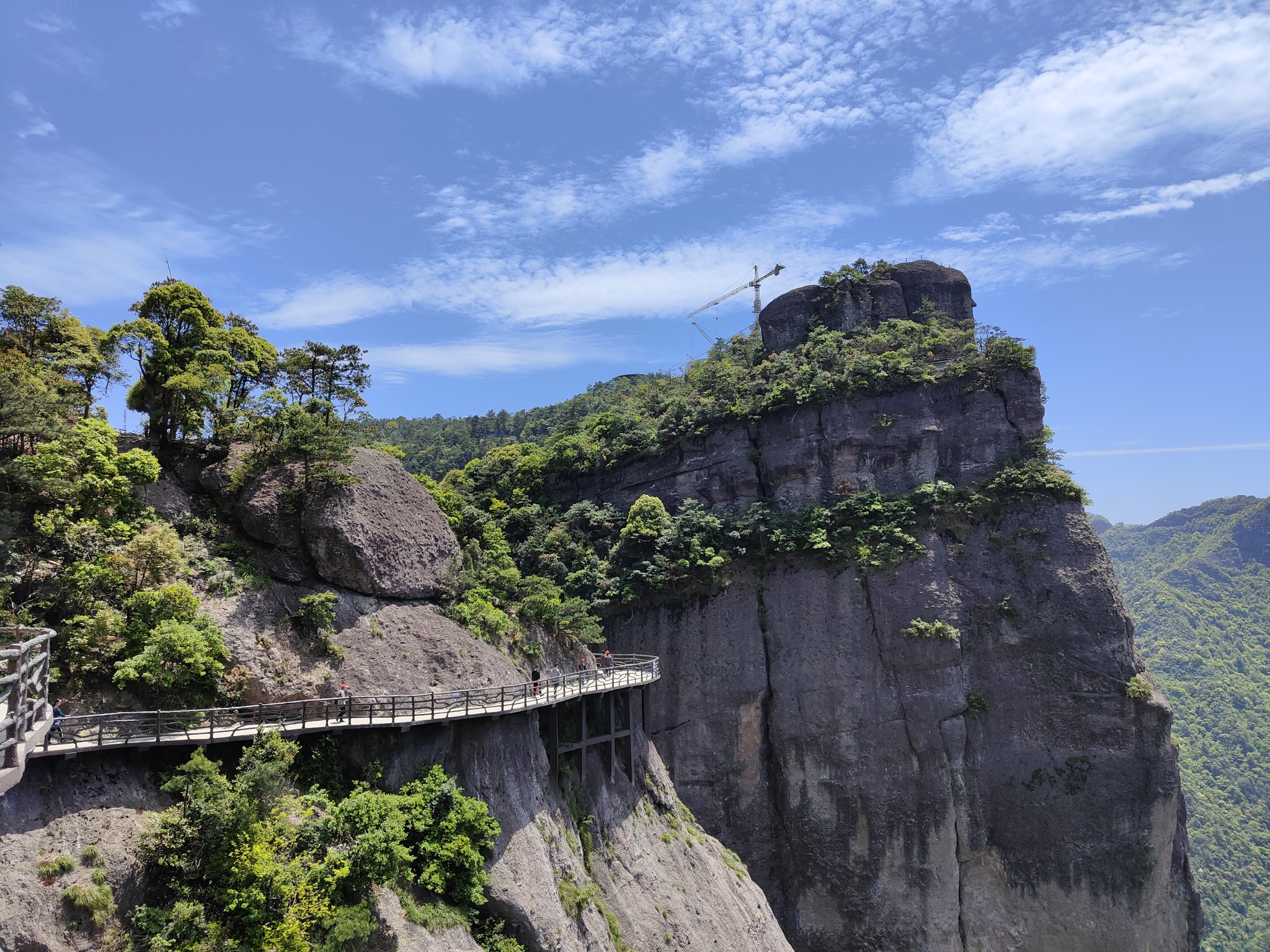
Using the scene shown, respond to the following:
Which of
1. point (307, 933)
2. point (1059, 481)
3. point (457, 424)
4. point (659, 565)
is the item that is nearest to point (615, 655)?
point (659, 565)

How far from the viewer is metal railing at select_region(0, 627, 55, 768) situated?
10922 mm

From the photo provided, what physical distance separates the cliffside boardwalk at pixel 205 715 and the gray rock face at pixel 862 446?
22.9 metres

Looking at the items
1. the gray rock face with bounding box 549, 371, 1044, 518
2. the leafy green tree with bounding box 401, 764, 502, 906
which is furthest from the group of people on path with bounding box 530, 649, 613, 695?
the gray rock face with bounding box 549, 371, 1044, 518

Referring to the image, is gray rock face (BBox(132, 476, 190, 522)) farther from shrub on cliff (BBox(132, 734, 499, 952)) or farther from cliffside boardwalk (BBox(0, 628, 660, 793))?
shrub on cliff (BBox(132, 734, 499, 952))

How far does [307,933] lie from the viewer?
691 inches

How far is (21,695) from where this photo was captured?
459 inches

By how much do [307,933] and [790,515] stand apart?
35.6m

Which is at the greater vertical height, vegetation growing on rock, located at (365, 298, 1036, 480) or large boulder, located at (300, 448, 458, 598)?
vegetation growing on rock, located at (365, 298, 1036, 480)

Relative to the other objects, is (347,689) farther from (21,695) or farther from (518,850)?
(21,695)

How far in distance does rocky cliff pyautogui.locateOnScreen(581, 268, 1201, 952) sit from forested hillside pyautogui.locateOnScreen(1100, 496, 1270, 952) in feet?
229

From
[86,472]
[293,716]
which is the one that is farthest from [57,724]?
[86,472]

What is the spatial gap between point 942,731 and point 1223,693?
125598 mm

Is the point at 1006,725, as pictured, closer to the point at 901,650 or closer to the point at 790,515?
the point at 901,650

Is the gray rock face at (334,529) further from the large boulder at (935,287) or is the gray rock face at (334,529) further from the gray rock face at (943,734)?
the large boulder at (935,287)
